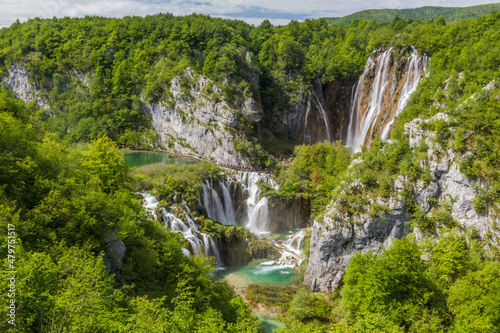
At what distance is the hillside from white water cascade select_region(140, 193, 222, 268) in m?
114

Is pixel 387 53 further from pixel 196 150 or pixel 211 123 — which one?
pixel 196 150

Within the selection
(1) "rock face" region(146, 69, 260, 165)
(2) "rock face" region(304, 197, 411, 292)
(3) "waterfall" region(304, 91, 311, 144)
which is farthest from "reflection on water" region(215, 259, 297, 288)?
(3) "waterfall" region(304, 91, 311, 144)

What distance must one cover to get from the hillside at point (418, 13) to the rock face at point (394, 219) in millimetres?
109888

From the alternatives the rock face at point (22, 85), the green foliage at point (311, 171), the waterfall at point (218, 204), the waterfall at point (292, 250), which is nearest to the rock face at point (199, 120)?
the waterfall at point (218, 204)

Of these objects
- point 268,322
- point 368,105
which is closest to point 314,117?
point 368,105

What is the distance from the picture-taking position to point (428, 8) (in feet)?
451

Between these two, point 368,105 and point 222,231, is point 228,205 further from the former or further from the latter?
point 368,105

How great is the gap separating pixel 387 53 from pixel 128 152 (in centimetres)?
4349

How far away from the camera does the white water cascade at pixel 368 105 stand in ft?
156

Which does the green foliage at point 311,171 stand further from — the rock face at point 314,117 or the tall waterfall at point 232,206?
the rock face at point 314,117

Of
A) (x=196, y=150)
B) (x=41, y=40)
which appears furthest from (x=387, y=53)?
(x=41, y=40)

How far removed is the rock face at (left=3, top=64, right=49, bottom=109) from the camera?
6309cm

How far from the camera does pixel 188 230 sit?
2781 centimetres

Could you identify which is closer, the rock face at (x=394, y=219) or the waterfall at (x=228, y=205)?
the rock face at (x=394, y=219)
